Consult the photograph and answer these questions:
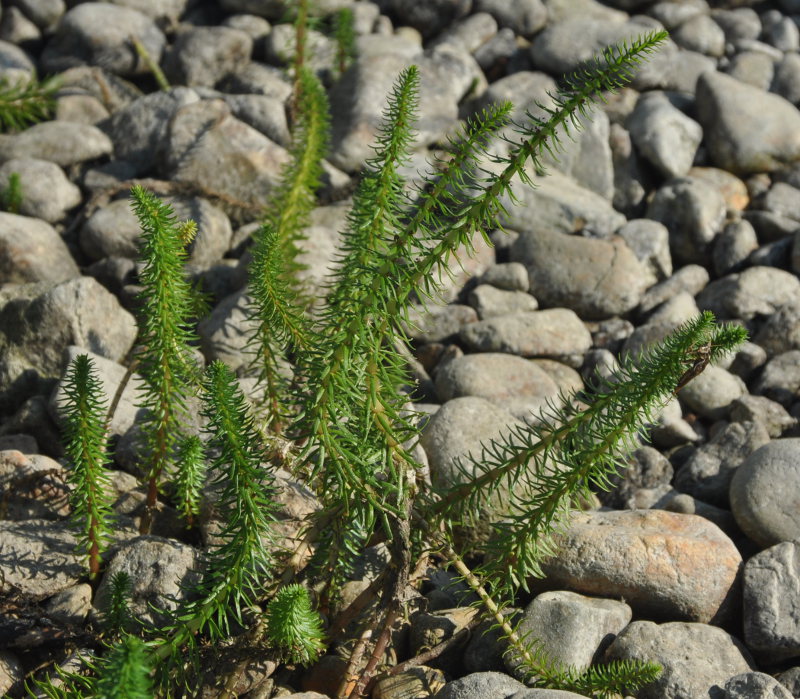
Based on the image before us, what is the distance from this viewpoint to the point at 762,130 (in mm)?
7332

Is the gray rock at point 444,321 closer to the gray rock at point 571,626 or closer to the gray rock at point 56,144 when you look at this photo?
the gray rock at point 571,626

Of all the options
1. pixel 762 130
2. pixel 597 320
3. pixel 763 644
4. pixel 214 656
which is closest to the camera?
pixel 214 656

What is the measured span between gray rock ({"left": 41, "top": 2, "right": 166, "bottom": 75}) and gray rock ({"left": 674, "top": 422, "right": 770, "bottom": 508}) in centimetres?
522

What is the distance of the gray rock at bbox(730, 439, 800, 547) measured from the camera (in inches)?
168

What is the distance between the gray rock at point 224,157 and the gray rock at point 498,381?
76.3 inches

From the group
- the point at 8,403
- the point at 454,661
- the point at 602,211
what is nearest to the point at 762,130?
the point at 602,211

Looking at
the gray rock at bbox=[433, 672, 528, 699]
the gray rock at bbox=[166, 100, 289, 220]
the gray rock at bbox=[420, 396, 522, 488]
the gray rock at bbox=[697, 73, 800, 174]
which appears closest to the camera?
the gray rock at bbox=[433, 672, 528, 699]

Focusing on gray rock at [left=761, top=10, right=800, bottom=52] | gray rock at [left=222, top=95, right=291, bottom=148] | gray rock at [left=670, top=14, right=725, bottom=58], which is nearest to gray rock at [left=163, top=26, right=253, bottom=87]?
gray rock at [left=222, top=95, right=291, bottom=148]

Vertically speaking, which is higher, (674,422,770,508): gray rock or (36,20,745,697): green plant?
(36,20,745,697): green plant

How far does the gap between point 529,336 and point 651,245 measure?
1341 mm

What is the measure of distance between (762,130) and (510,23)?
2.25m

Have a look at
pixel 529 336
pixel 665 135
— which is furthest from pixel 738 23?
pixel 529 336

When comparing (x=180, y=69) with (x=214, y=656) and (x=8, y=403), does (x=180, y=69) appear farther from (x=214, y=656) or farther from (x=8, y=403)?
(x=214, y=656)

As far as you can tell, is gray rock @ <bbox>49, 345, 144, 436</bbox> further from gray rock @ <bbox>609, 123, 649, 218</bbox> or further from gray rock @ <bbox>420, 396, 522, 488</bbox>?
gray rock @ <bbox>609, 123, 649, 218</bbox>
